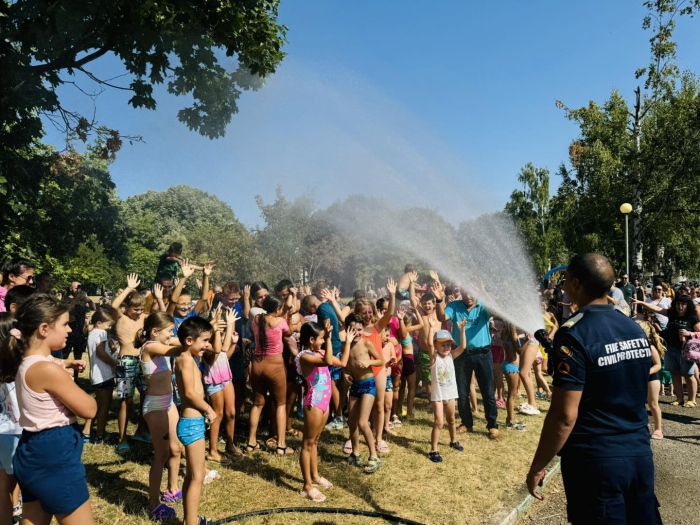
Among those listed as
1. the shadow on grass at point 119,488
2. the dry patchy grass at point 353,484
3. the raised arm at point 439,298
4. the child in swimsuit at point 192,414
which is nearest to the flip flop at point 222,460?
the dry patchy grass at point 353,484

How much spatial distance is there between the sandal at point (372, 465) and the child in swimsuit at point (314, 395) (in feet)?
1.80

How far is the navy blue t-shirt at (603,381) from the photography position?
2742mm

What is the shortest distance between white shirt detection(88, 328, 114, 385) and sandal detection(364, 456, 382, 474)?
145 inches

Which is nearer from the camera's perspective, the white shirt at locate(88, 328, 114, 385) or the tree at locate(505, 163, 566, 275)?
the white shirt at locate(88, 328, 114, 385)

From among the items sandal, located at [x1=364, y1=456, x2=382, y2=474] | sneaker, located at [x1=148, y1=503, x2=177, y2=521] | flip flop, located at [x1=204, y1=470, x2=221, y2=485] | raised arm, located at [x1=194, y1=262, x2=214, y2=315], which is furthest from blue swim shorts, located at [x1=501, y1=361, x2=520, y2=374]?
sneaker, located at [x1=148, y1=503, x2=177, y2=521]

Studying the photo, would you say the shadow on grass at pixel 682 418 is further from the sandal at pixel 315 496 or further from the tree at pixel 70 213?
the tree at pixel 70 213

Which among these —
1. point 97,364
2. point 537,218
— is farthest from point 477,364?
point 537,218

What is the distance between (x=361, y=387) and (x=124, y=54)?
281 inches

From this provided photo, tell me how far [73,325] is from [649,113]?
2997cm

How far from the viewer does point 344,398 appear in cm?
811

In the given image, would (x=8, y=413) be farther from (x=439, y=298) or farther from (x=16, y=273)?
(x=439, y=298)

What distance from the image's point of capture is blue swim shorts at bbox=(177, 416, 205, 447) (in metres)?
4.12

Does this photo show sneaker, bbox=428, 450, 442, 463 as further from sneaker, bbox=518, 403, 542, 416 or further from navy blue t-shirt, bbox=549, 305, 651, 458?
navy blue t-shirt, bbox=549, 305, 651, 458

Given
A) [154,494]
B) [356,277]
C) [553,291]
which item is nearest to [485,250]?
[553,291]
